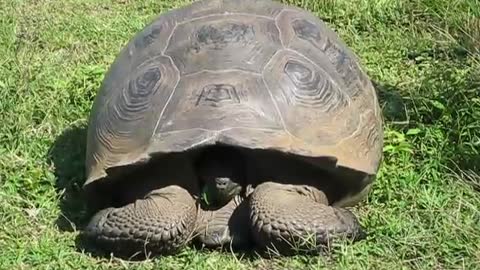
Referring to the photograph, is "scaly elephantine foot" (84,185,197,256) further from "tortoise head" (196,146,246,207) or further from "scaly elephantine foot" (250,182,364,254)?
"scaly elephantine foot" (250,182,364,254)

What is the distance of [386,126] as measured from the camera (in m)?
5.29

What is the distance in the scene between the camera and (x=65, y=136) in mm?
5344

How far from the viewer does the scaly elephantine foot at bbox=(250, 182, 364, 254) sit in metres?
4.04

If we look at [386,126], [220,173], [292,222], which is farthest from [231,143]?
[386,126]

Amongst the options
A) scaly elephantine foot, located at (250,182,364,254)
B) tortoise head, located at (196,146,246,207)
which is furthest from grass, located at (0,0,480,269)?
tortoise head, located at (196,146,246,207)

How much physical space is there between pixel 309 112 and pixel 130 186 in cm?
78

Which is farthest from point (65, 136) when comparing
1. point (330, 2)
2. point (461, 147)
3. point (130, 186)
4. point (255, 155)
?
point (330, 2)

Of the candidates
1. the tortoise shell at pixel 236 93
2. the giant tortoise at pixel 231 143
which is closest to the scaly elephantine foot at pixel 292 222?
the giant tortoise at pixel 231 143

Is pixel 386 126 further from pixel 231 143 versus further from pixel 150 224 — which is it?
pixel 150 224

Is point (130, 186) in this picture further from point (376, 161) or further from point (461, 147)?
point (461, 147)

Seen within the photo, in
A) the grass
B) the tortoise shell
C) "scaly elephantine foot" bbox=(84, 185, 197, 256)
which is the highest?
the tortoise shell

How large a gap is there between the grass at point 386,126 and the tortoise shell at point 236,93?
12.4 inches

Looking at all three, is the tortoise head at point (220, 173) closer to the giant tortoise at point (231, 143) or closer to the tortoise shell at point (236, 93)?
the giant tortoise at point (231, 143)

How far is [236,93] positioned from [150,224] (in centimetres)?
61
